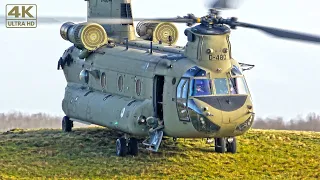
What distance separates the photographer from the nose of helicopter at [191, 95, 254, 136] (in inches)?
1025

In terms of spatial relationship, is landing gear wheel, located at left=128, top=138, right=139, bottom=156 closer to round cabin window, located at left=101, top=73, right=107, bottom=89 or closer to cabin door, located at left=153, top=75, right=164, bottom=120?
cabin door, located at left=153, top=75, right=164, bottom=120


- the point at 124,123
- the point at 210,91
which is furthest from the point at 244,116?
the point at 124,123

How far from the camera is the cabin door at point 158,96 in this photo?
1085 inches

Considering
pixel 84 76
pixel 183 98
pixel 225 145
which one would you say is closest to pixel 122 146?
pixel 183 98

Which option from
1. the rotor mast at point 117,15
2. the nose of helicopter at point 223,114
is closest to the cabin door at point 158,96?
the nose of helicopter at point 223,114

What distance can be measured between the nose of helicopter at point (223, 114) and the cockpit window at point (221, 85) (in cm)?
20

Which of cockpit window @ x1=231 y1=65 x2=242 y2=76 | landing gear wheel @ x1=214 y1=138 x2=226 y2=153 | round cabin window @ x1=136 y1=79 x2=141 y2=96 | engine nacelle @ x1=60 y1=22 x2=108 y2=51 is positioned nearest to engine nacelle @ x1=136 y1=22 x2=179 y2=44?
engine nacelle @ x1=60 y1=22 x2=108 y2=51

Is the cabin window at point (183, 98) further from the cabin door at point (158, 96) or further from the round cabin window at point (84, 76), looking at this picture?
the round cabin window at point (84, 76)

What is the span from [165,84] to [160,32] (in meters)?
6.08

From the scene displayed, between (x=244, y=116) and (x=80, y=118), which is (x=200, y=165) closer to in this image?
(x=244, y=116)

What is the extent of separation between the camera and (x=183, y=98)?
26.5 metres

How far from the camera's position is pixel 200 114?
26062mm

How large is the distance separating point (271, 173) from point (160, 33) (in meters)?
8.16

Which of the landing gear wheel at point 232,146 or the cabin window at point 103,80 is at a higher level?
the cabin window at point 103,80
